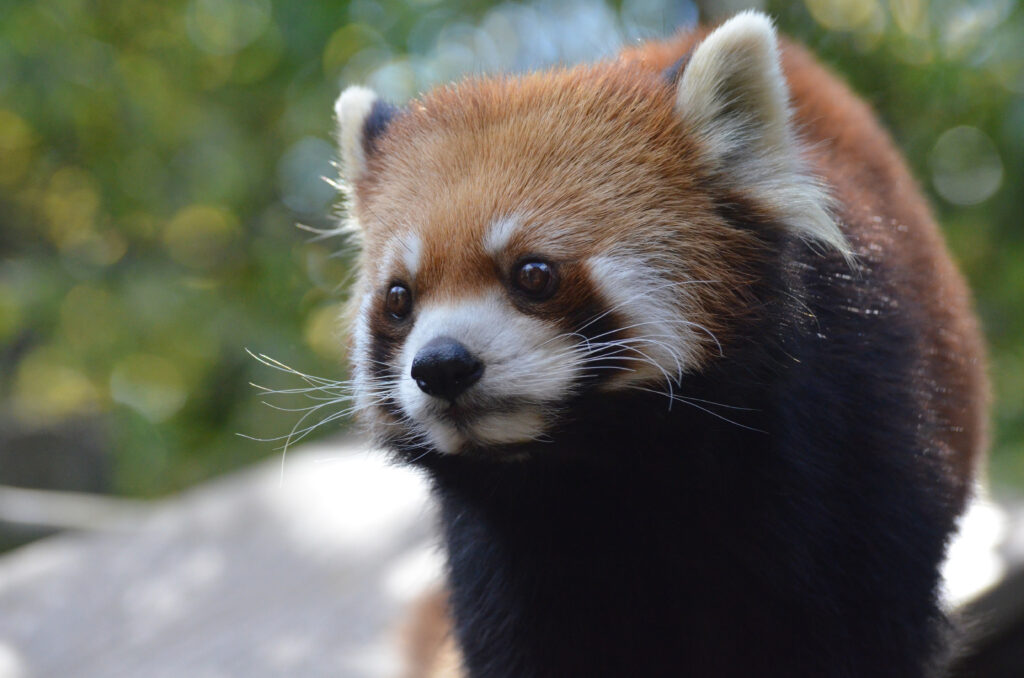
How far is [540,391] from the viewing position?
158 centimetres

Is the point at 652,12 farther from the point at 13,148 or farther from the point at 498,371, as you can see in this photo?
the point at 13,148

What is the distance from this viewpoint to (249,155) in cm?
477

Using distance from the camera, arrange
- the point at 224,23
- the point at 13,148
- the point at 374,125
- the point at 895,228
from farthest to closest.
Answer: the point at 13,148 < the point at 224,23 < the point at 895,228 < the point at 374,125

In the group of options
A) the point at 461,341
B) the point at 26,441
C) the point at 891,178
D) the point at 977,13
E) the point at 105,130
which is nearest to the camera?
the point at 461,341

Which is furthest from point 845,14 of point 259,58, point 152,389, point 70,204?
point 70,204

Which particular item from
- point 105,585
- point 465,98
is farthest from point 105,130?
point 465,98

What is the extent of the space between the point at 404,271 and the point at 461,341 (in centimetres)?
26

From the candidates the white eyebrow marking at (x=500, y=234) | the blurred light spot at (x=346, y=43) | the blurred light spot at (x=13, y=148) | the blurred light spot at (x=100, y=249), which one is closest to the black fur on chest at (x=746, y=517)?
the white eyebrow marking at (x=500, y=234)

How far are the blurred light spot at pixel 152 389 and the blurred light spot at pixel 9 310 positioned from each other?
0.56m

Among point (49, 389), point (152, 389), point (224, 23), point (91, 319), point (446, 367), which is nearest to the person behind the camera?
point (446, 367)

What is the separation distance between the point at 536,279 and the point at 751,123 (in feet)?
1.76

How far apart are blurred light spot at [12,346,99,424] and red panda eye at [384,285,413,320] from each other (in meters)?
3.56

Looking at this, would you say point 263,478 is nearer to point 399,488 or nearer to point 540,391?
point 399,488

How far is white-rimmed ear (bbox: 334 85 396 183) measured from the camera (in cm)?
217
